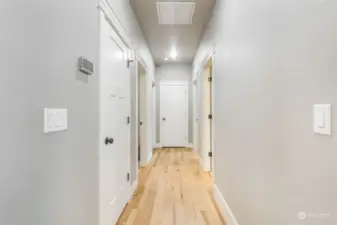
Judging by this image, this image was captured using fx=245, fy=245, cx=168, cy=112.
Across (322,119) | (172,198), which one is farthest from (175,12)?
(322,119)

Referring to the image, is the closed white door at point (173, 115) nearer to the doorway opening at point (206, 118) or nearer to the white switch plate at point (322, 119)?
the doorway opening at point (206, 118)

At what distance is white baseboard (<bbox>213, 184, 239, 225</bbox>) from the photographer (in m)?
2.32

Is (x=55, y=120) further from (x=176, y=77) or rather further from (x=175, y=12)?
(x=176, y=77)

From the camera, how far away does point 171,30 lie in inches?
183

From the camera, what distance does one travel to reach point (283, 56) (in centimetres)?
127

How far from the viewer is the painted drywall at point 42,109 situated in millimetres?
891

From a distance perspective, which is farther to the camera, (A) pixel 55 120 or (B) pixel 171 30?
(B) pixel 171 30

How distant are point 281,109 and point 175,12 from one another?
9.56ft

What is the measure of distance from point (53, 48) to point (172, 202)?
8.13 feet

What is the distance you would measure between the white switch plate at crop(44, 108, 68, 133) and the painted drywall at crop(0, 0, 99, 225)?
0.03 meters

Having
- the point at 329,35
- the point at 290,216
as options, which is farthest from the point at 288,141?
the point at 329,35

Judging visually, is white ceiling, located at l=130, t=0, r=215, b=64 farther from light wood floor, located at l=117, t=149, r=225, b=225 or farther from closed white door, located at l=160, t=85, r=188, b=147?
light wood floor, located at l=117, t=149, r=225, b=225

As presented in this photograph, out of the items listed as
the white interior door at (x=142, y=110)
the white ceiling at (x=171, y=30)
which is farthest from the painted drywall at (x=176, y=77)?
the white interior door at (x=142, y=110)

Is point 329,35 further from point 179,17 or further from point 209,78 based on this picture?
point 209,78
